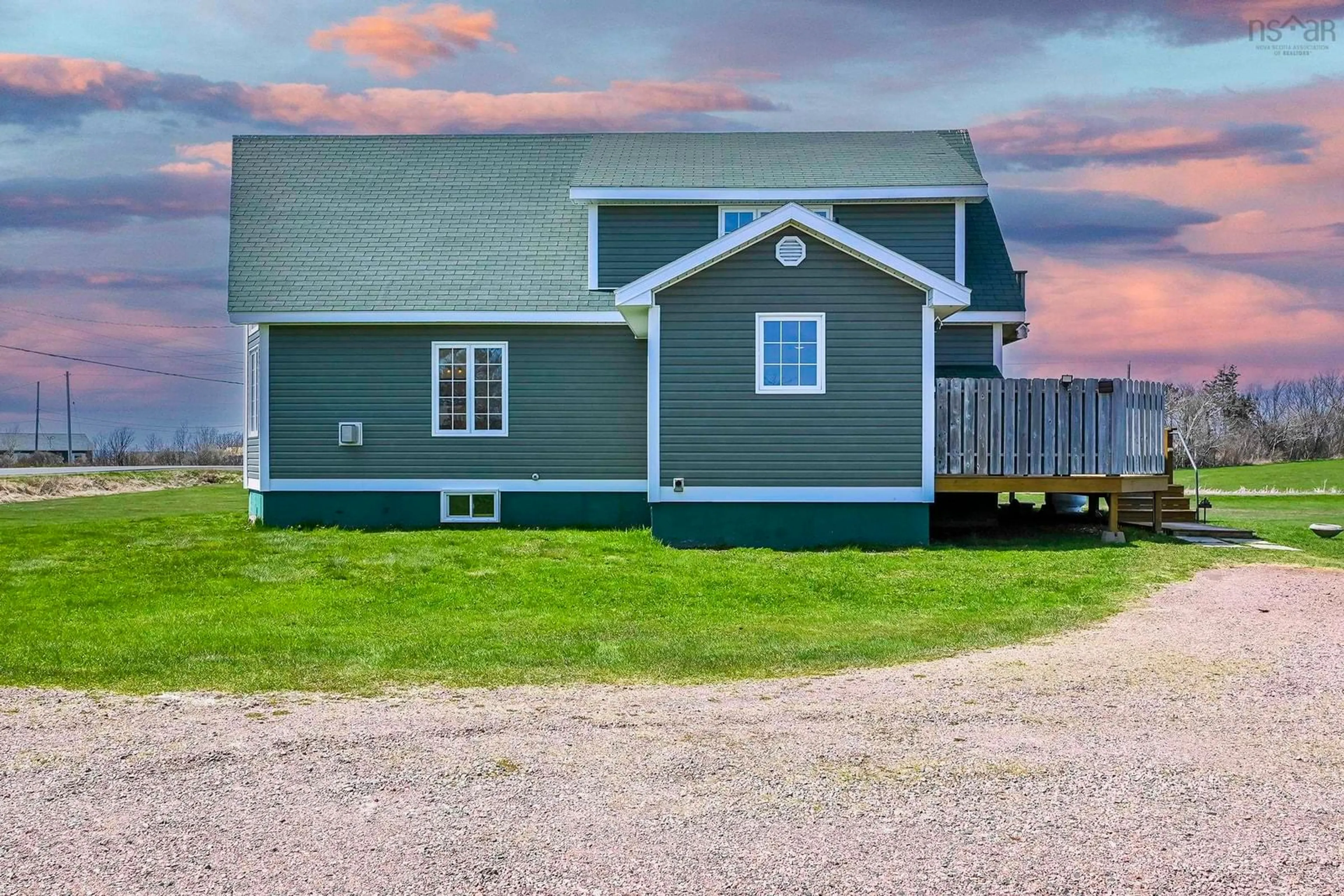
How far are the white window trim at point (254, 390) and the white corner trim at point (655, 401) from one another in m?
7.00

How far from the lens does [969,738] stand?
21.3 ft

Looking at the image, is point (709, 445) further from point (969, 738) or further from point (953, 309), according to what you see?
point (969, 738)

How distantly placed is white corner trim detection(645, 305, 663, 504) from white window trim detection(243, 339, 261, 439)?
7.00 metres

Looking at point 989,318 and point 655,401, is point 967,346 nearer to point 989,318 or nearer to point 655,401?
point 989,318

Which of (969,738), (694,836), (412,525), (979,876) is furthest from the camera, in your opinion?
(412,525)

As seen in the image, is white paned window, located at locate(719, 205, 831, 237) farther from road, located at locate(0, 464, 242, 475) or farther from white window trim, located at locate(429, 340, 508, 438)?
road, located at locate(0, 464, 242, 475)

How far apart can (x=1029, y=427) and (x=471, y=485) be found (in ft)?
28.8

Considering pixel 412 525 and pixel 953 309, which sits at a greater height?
pixel 953 309

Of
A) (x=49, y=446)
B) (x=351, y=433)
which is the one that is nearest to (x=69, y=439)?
(x=49, y=446)

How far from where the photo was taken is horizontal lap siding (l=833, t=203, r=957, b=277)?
64.6 feet

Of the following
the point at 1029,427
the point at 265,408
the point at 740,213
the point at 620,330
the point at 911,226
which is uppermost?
the point at 740,213

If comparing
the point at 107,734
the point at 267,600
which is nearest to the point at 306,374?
the point at 267,600

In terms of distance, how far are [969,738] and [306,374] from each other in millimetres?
15043

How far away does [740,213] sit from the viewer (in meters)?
19.7
